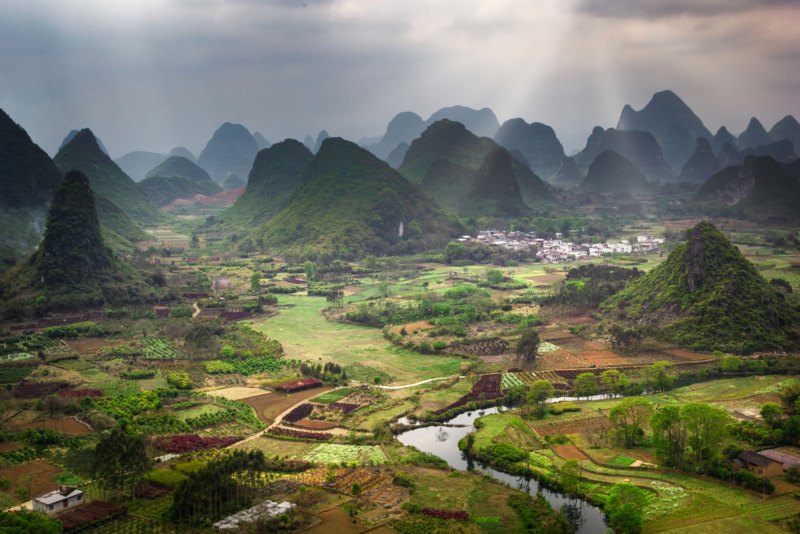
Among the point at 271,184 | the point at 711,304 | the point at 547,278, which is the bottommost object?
the point at 547,278

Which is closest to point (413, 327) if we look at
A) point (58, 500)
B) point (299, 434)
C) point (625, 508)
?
point (299, 434)

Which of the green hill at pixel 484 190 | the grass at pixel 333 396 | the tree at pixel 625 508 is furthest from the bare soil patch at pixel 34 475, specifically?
the green hill at pixel 484 190

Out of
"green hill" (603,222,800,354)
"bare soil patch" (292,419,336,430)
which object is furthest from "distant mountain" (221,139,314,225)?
"bare soil patch" (292,419,336,430)

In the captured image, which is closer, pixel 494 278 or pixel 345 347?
pixel 345 347

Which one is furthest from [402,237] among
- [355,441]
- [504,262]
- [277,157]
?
[355,441]

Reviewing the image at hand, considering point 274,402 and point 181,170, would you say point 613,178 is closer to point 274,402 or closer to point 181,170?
point 181,170

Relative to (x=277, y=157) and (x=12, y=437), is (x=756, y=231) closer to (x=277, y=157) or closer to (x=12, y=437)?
(x=277, y=157)

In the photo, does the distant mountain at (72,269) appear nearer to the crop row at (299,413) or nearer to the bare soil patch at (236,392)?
the bare soil patch at (236,392)
